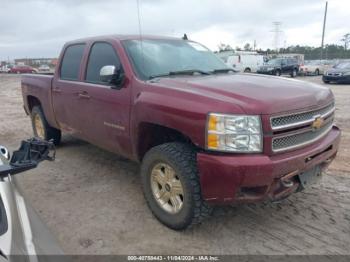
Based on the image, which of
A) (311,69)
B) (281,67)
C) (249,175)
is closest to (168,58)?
(249,175)

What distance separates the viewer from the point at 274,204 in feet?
13.1

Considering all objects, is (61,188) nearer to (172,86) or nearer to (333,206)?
(172,86)

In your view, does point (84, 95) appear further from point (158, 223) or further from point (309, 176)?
point (309, 176)

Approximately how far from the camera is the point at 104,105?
4129 mm

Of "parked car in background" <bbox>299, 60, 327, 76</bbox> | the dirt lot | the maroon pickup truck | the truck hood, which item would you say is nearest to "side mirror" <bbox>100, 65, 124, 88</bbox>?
the maroon pickup truck

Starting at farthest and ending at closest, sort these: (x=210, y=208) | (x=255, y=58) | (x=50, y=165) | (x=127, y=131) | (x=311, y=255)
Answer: (x=255, y=58) → (x=50, y=165) → (x=127, y=131) → (x=210, y=208) → (x=311, y=255)

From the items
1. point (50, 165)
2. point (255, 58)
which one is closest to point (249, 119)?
point (50, 165)

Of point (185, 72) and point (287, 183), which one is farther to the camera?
point (185, 72)

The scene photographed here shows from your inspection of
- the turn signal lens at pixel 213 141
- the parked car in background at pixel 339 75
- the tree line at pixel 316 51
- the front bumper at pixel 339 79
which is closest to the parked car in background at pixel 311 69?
the parked car in background at pixel 339 75

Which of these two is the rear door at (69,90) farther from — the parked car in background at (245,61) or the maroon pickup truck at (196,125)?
the parked car in background at (245,61)

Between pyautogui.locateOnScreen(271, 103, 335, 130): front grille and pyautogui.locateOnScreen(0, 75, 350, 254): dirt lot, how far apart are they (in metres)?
1.07

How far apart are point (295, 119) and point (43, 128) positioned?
465 cm

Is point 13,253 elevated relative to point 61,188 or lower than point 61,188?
elevated

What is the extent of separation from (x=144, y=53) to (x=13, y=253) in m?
3.01
